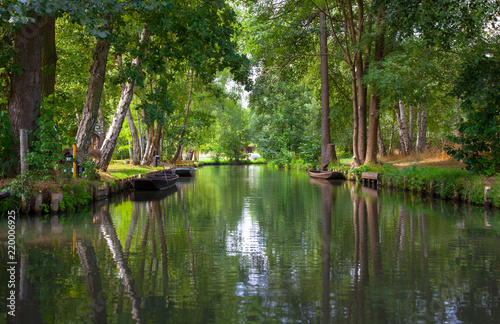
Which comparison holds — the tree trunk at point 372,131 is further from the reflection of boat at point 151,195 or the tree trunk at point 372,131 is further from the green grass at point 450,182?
the reflection of boat at point 151,195

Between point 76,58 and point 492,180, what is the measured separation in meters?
17.0

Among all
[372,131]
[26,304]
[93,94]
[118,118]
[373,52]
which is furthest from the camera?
[372,131]

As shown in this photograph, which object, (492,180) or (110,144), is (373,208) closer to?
(492,180)

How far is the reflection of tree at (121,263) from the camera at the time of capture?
491cm

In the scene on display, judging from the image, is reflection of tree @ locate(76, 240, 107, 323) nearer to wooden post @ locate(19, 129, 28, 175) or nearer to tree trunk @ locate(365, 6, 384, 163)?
wooden post @ locate(19, 129, 28, 175)

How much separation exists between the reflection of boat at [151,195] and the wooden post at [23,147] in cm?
616

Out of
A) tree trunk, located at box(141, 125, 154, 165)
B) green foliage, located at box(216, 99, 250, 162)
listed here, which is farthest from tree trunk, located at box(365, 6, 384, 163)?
green foliage, located at box(216, 99, 250, 162)

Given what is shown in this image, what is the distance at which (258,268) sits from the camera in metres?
6.64

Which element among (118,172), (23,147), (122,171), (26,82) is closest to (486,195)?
(23,147)

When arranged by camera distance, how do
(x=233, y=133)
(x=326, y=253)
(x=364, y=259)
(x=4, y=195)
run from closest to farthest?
(x=364, y=259) → (x=326, y=253) → (x=4, y=195) → (x=233, y=133)

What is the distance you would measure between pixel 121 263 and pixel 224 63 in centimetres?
1094

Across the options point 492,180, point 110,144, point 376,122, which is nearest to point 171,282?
point 492,180

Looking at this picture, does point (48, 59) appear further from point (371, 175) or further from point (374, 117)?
point (374, 117)

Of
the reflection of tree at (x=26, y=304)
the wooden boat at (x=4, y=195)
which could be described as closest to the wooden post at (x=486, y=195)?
the reflection of tree at (x=26, y=304)
